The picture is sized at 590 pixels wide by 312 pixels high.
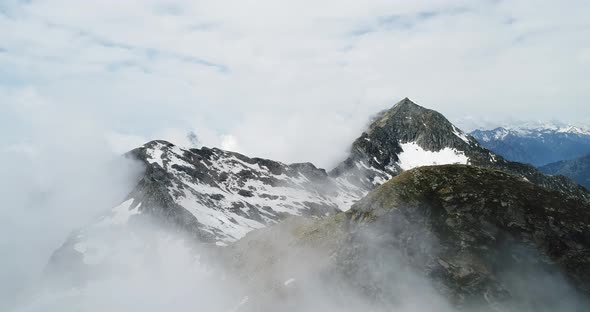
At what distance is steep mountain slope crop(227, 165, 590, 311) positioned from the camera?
4381 cm

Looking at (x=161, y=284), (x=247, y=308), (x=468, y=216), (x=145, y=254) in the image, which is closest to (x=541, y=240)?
(x=468, y=216)

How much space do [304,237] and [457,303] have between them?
21003 mm

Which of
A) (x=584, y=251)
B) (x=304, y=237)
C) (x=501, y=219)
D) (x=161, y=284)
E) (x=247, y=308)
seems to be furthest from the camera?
(x=161, y=284)

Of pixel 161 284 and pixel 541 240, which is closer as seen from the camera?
pixel 541 240

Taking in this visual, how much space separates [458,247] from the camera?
46.7m

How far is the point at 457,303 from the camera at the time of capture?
148ft

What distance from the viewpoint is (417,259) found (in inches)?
1871

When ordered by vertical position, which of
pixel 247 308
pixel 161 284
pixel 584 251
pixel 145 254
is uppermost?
pixel 145 254

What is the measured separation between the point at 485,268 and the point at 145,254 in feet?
504

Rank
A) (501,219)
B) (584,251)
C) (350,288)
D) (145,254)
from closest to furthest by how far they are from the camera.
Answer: (584,251), (501,219), (350,288), (145,254)

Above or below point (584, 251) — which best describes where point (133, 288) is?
above

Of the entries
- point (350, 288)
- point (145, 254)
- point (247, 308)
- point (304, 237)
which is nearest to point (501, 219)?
point (350, 288)

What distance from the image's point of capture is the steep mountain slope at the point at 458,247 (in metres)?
43.8

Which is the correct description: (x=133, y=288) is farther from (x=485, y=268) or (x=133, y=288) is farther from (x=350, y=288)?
(x=485, y=268)
